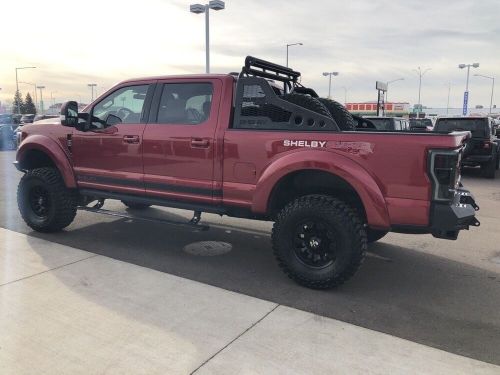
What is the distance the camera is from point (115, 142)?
5398 mm

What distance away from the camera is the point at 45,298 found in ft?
13.0

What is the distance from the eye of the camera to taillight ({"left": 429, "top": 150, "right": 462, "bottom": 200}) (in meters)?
3.65

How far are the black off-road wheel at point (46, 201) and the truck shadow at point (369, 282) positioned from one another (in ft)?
0.62

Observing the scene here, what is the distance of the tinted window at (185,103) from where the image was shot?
4914 mm

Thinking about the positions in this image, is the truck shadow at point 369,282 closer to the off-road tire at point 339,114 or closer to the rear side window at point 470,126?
the off-road tire at point 339,114

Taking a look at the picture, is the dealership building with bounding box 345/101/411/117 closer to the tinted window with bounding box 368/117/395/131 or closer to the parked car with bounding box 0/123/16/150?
the parked car with bounding box 0/123/16/150

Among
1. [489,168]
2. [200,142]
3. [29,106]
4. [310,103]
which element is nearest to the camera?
[310,103]

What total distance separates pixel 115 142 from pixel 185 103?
101cm

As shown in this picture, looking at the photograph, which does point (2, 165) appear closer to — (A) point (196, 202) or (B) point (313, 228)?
(A) point (196, 202)

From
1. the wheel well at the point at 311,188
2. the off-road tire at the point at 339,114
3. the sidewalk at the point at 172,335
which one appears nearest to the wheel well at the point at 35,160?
the sidewalk at the point at 172,335

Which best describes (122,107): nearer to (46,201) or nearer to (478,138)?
(46,201)

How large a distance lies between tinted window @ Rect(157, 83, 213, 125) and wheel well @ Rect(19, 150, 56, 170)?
2059mm

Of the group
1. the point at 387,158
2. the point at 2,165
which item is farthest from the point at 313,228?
the point at 2,165

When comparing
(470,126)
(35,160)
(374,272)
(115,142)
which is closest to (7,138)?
(35,160)
